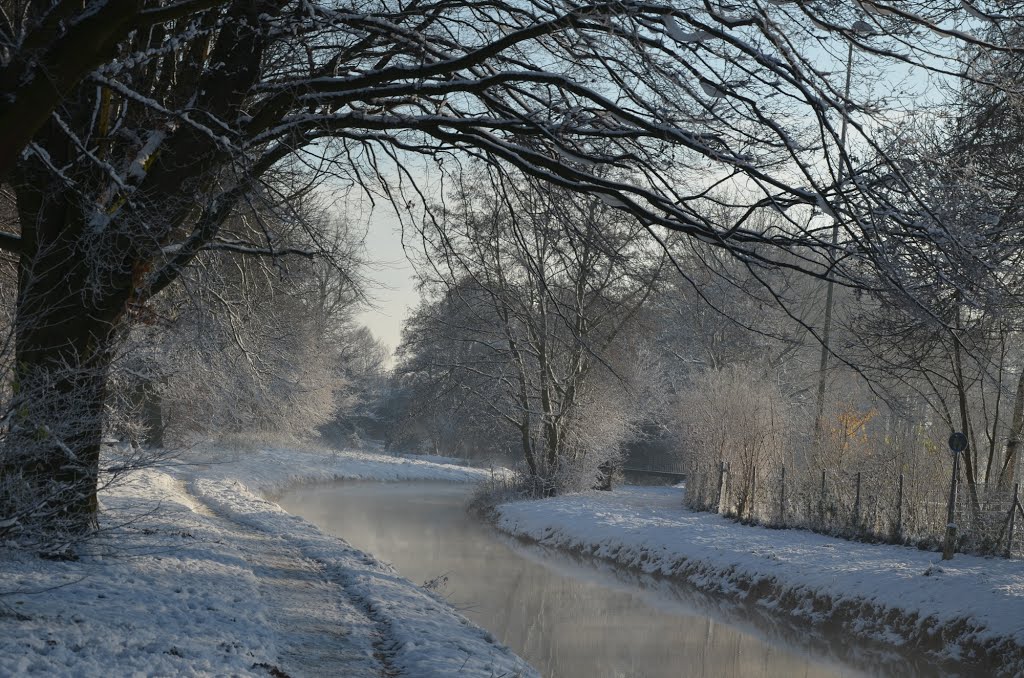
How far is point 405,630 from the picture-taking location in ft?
25.9

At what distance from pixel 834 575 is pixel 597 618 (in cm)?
342

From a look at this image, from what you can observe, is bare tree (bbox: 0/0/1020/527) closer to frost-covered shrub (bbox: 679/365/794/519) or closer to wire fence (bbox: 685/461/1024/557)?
wire fence (bbox: 685/461/1024/557)

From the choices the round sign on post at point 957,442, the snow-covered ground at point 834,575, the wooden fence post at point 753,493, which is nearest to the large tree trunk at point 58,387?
the snow-covered ground at point 834,575

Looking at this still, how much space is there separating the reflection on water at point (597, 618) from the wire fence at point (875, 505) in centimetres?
343

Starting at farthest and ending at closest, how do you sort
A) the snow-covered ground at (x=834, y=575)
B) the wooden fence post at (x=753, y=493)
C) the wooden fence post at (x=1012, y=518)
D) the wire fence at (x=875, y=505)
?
the wooden fence post at (x=753, y=493) → the wire fence at (x=875, y=505) → the wooden fence post at (x=1012, y=518) → the snow-covered ground at (x=834, y=575)

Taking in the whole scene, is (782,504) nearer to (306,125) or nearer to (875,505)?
(875,505)

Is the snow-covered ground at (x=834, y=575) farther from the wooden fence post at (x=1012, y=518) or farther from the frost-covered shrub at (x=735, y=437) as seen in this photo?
the frost-covered shrub at (x=735, y=437)

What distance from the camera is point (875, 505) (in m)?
15.4

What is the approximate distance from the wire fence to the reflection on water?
11.3ft

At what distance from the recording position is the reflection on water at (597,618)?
9789 mm

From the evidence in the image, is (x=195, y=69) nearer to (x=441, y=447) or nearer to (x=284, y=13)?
(x=284, y=13)

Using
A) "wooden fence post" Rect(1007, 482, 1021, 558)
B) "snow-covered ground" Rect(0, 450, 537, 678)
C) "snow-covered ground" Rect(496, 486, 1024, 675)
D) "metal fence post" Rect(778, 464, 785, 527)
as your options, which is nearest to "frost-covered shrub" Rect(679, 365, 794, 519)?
"metal fence post" Rect(778, 464, 785, 527)

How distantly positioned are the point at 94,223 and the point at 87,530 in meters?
2.77

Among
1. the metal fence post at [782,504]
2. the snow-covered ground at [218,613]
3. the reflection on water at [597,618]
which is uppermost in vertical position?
the metal fence post at [782,504]
